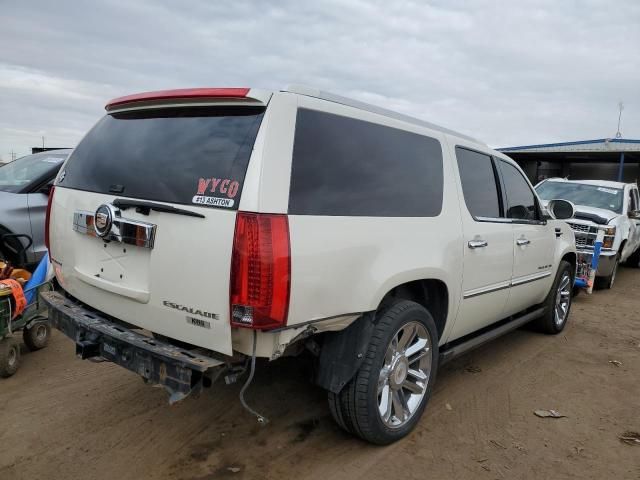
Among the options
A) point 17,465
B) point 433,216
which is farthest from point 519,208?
point 17,465

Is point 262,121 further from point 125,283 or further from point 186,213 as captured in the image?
point 125,283

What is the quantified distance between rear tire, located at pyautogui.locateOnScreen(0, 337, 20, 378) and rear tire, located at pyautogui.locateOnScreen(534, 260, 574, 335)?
512cm

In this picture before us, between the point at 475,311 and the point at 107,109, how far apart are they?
303 centimetres

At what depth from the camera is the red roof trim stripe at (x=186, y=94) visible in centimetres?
243

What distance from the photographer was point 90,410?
3379 mm

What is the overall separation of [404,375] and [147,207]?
1.88 m

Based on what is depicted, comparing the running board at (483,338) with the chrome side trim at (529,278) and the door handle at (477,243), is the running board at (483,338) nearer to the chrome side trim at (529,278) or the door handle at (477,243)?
the chrome side trim at (529,278)

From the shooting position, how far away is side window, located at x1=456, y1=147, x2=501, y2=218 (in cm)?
375

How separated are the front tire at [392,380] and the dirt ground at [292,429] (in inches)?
7.2

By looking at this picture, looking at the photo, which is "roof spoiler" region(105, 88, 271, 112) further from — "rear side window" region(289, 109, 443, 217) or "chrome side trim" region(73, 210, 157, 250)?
"chrome side trim" region(73, 210, 157, 250)

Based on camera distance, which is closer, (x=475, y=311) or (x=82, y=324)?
(x=82, y=324)

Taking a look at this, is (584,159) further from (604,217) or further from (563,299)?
(563,299)

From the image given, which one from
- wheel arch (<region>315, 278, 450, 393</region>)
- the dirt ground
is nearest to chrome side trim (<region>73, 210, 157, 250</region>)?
wheel arch (<region>315, 278, 450, 393</region>)

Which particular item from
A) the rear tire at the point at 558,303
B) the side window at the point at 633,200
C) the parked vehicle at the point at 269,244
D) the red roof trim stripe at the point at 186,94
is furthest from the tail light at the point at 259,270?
the side window at the point at 633,200
